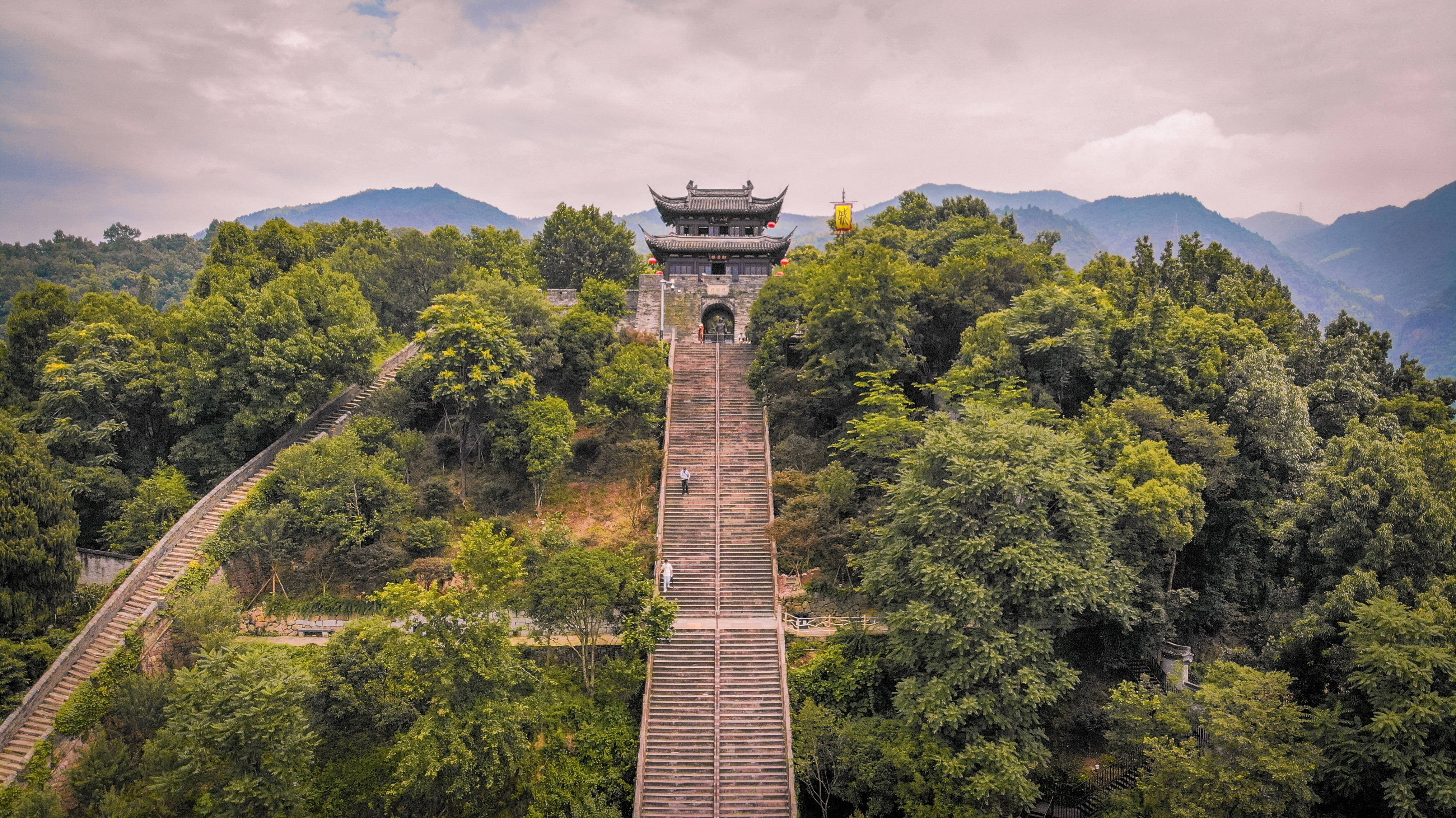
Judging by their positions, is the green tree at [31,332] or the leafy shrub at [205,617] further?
the green tree at [31,332]

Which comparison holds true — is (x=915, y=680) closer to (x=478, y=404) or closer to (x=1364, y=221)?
(x=478, y=404)

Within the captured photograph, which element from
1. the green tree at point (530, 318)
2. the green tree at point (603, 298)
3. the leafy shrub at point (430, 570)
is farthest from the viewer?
the green tree at point (603, 298)

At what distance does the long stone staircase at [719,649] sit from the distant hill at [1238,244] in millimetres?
106254

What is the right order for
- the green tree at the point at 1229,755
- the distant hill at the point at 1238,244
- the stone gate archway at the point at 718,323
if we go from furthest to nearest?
the distant hill at the point at 1238,244, the stone gate archway at the point at 718,323, the green tree at the point at 1229,755

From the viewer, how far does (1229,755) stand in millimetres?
16344

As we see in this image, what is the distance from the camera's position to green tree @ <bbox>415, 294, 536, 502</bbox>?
2759cm

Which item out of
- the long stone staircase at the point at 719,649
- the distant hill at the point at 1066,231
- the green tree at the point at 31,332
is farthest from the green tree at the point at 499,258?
the distant hill at the point at 1066,231

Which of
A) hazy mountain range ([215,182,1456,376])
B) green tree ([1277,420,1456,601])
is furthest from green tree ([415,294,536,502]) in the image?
hazy mountain range ([215,182,1456,376])

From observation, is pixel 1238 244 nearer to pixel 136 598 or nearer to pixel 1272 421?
pixel 1272 421

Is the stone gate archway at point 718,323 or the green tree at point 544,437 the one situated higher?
the stone gate archway at point 718,323

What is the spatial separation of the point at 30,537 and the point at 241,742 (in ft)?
38.0

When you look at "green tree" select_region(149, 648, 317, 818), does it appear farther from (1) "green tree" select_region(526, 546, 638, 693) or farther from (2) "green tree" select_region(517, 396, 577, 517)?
(2) "green tree" select_region(517, 396, 577, 517)

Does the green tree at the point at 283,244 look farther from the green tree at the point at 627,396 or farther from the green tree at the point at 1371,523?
the green tree at the point at 1371,523

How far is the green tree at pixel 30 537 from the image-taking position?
22828 millimetres
